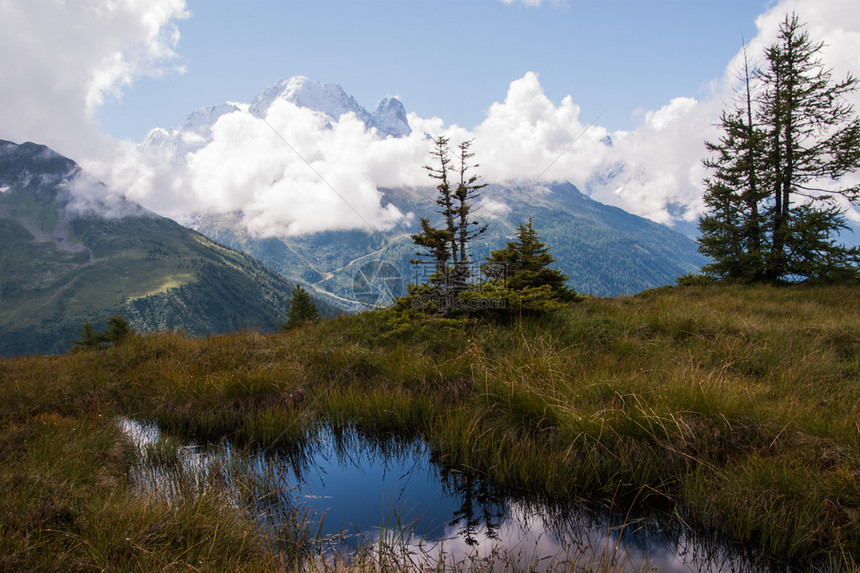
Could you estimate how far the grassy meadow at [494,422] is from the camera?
8.39ft

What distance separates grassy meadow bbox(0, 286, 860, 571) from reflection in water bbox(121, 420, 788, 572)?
19cm

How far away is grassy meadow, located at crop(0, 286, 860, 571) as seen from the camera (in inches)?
101

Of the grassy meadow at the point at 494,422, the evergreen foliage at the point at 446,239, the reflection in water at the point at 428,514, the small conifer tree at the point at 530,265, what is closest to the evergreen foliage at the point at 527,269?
the small conifer tree at the point at 530,265

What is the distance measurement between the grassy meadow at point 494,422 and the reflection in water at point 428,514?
0.19 metres

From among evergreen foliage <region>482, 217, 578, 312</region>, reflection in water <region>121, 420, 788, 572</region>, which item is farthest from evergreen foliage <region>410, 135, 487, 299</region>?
reflection in water <region>121, 420, 788, 572</region>

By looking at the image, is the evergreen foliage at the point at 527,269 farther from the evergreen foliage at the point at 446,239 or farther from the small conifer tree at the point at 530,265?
the evergreen foliage at the point at 446,239

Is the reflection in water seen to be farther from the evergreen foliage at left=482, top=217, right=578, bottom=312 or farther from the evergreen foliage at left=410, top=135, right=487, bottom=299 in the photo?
the evergreen foliage at left=482, top=217, right=578, bottom=312

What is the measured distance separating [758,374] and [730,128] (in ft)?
67.1

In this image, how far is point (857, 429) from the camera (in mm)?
3350

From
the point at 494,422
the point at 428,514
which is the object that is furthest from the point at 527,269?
the point at 428,514

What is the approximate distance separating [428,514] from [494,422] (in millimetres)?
1246

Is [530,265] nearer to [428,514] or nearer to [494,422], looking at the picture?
[494,422]

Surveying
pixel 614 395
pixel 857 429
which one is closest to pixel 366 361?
pixel 614 395

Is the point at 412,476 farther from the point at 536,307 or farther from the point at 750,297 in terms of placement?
the point at 750,297
